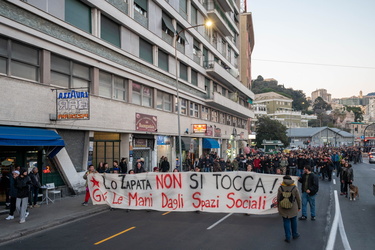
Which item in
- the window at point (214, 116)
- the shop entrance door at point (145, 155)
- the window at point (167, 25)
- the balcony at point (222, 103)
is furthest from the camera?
the window at point (214, 116)

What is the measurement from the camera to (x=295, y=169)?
21.6 metres

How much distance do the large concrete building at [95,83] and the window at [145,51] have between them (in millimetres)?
123

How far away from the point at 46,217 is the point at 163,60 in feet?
58.0

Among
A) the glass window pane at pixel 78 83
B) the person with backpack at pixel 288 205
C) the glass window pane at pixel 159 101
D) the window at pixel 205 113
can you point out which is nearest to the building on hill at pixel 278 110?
the window at pixel 205 113

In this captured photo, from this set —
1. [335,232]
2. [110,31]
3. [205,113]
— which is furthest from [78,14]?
[205,113]

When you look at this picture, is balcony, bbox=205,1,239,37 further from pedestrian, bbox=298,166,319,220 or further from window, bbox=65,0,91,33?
pedestrian, bbox=298,166,319,220

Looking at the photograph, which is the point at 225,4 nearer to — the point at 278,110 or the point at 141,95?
the point at 141,95

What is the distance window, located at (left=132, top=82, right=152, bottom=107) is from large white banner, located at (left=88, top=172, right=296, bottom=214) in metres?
9.87

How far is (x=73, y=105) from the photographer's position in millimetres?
14266

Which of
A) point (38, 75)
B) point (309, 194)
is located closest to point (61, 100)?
point (38, 75)

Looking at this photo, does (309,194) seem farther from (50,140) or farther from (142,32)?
(142,32)

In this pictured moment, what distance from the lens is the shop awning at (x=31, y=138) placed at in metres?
11.8

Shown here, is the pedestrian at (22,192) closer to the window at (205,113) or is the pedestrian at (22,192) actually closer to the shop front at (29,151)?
the shop front at (29,151)

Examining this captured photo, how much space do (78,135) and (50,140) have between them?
2.95m
